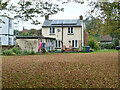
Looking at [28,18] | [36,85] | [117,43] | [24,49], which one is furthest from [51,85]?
[117,43]

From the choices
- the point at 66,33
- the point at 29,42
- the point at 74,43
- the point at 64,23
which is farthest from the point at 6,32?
the point at 74,43

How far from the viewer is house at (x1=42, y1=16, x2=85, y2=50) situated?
34.3 m

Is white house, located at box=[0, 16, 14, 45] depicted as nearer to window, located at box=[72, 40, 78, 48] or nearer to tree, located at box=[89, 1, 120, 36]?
window, located at box=[72, 40, 78, 48]

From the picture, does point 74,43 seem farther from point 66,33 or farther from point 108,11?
point 108,11

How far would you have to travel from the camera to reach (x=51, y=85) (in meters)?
7.03

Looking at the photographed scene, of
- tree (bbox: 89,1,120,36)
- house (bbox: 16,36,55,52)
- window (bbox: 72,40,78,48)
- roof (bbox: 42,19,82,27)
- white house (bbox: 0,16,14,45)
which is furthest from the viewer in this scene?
roof (bbox: 42,19,82,27)

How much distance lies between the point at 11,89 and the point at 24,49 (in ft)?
66.2

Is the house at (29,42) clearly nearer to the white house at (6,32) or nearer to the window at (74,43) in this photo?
the white house at (6,32)

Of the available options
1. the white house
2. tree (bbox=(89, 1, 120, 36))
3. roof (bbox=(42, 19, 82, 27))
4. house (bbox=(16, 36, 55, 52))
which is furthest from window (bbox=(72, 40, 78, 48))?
tree (bbox=(89, 1, 120, 36))

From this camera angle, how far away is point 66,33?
34781 millimetres

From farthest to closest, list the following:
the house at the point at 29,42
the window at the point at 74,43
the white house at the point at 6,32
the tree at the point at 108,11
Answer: the window at the point at 74,43 < the white house at the point at 6,32 < the house at the point at 29,42 < the tree at the point at 108,11

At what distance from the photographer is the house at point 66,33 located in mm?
Answer: 34344

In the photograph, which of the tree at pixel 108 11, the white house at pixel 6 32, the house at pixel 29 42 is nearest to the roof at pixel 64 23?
the white house at pixel 6 32

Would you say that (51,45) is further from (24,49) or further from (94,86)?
(94,86)
